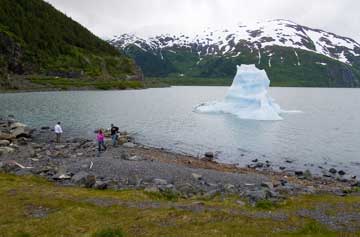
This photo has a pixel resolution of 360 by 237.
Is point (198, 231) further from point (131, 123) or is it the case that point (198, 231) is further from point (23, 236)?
point (131, 123)

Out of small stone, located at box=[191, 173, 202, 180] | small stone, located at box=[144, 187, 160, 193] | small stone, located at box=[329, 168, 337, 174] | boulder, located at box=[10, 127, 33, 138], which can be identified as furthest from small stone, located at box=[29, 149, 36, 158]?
small stone, located at box=[329, 168, 337, 174]

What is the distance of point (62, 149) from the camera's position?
41.7 meters

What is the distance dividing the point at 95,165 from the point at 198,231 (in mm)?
16470

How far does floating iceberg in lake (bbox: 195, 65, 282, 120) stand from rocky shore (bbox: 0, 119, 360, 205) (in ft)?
139

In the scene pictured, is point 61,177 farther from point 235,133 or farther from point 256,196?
point 235,133

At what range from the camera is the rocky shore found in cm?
2495

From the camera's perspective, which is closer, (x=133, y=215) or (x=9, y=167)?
(x=133, y=215)

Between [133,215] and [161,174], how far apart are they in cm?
1092

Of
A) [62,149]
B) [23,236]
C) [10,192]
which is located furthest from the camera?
[62,149]

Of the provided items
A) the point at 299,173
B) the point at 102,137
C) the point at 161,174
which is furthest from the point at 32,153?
the point at 299,173

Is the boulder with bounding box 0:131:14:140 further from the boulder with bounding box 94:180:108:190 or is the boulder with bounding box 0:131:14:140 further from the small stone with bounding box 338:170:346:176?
the small stone with bounding box 338:170:346:176

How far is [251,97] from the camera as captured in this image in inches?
3307

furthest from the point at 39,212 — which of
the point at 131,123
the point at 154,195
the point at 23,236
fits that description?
the point at 131,123

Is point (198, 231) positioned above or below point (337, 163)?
above
